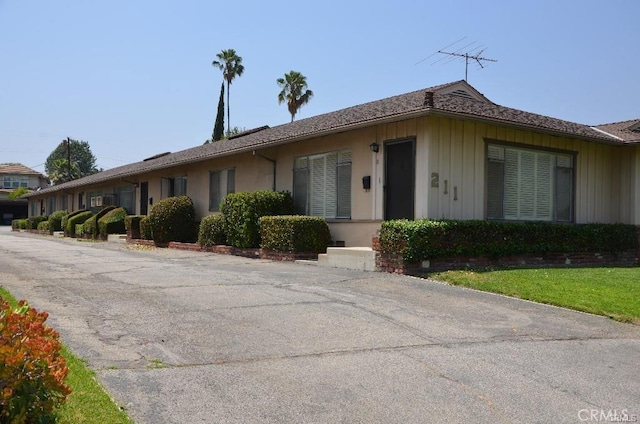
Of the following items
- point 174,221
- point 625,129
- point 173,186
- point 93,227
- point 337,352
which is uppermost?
point 625,129

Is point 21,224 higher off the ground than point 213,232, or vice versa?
point 213,232

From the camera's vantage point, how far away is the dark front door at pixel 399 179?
518 inches

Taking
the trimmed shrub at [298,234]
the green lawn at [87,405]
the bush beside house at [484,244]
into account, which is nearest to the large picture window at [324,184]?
the trimmed shrub at [298,234]

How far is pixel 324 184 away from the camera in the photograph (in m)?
16.1

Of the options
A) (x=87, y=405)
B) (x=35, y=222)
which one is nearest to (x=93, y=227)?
(x=35, y=222)

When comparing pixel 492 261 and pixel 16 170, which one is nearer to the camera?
pixel 492 261

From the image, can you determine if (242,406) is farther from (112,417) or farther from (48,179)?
(48,179)

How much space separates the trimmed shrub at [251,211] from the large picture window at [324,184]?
0.50 metres

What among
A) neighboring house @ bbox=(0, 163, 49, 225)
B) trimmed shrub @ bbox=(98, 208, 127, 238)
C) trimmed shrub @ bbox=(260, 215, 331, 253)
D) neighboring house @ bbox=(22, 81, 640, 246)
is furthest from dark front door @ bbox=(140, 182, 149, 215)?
neighboring house @ bbox=(0, 163, 49, 225)

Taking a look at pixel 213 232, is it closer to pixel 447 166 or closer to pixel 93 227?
pixel 447 166

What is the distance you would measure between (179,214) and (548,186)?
12837mm

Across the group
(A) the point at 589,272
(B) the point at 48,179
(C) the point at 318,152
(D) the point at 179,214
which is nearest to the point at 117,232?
(D) the point at 179,214

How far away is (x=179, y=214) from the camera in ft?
71.2

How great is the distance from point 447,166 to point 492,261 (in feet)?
7.59
